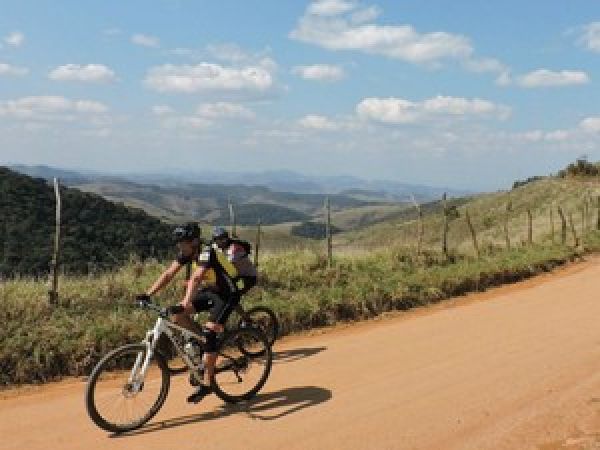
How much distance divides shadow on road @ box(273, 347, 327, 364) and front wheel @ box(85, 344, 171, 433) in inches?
113

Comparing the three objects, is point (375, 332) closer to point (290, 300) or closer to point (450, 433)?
point (290, 300)

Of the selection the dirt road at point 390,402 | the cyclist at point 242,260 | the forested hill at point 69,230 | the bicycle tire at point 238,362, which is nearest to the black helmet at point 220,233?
the cyclist at point 242,260

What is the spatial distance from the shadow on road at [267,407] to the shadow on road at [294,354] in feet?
5.26

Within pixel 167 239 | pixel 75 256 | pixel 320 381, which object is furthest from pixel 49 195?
pixel 320 381

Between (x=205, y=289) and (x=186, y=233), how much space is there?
757mm

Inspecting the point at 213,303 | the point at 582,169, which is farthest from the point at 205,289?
the point at 582,169

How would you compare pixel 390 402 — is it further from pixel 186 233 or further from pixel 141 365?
pixel 186 233

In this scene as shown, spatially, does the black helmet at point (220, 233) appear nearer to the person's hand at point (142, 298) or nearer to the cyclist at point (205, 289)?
the cyclist at point (205, 289)

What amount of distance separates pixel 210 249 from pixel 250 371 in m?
1.70

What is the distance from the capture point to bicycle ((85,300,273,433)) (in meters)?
7.09

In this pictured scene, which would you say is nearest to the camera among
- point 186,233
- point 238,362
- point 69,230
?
point 186,233

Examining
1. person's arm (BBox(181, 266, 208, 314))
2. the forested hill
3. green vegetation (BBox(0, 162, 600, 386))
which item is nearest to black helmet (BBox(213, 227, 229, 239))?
person's arm (BBox(181, 266, 208, 314))

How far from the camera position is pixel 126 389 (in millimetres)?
7262

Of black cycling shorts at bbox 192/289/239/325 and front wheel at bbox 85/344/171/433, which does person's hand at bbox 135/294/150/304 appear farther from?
black cycling shorts at bbox 192/289/239/325
